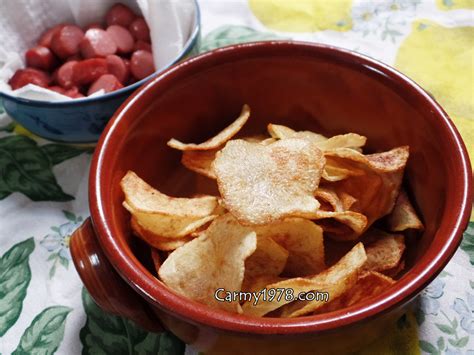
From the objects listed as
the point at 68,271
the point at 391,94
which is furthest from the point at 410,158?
the point at 68,271

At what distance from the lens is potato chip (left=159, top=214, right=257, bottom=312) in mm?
550

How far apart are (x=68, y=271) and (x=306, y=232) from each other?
0.36 m

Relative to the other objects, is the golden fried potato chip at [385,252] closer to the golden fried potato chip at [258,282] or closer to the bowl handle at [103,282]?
the golden fried potato chip at [258,282]

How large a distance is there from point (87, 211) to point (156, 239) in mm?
232

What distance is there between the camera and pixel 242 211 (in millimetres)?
562

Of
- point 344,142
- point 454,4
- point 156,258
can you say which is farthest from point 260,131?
point 454,4

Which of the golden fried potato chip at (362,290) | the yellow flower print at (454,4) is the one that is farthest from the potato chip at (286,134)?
the yellow flower print at (454,4)

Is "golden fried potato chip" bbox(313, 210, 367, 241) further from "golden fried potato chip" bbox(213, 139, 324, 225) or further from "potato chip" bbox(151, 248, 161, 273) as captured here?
"potato chip" bbox(151, 248, 161, 273)

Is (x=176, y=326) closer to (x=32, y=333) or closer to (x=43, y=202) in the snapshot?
(x=32, y=333)

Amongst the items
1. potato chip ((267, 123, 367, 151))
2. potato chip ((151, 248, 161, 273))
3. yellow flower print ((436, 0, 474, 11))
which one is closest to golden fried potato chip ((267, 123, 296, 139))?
potato chip ((267, 123, 367, 151))

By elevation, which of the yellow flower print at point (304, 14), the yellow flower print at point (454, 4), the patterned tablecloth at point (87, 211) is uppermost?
the yellow flower print at point (454, 4)

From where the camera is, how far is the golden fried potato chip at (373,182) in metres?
0.64

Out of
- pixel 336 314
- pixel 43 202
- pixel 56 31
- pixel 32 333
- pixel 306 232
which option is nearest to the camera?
pixel 336 314

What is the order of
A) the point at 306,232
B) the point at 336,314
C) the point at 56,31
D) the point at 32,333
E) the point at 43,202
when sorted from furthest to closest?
the point at 56,31 → the point at 43,202 → the point at 32,333 → the point at 306,232 → the point at 336,314
